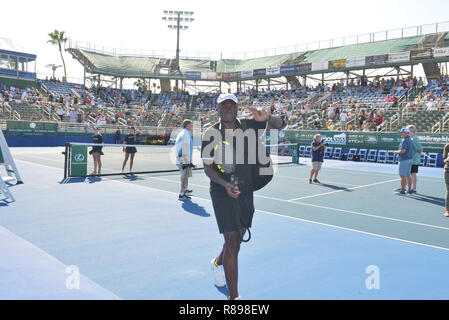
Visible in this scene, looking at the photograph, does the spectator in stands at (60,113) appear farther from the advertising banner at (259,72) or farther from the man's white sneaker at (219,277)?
the man's white sneaker at (219,277)

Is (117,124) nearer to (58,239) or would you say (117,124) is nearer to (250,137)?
(58,239)

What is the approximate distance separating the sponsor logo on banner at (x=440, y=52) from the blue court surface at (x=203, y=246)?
85.3ft

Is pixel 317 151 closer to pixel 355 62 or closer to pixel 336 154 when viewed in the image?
pixel 336 154

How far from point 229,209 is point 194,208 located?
5464 mm

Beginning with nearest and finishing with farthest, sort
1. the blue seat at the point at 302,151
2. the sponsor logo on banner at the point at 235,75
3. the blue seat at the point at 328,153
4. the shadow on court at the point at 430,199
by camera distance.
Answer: the shadow on court at the point at 430,199, the blue seat at the point at 328,153, the blue seat at the point at 302,151, the sponsor logo on banner at the point at 235,75

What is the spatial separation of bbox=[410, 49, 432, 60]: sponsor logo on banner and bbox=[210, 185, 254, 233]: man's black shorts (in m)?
35.5

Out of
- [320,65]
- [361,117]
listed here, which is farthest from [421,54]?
[361,117]

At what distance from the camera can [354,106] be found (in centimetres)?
3153

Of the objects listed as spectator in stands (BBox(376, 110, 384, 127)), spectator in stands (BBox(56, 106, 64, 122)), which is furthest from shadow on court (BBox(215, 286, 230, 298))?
spectator in stands (BBox(56, 106, 64, 122))

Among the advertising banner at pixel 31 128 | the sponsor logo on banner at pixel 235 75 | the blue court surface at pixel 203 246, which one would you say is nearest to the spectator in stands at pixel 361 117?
the blue court surface at pixel 203 246

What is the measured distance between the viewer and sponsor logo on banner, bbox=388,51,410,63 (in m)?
34.7

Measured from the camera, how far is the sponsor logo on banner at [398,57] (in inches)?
1366
